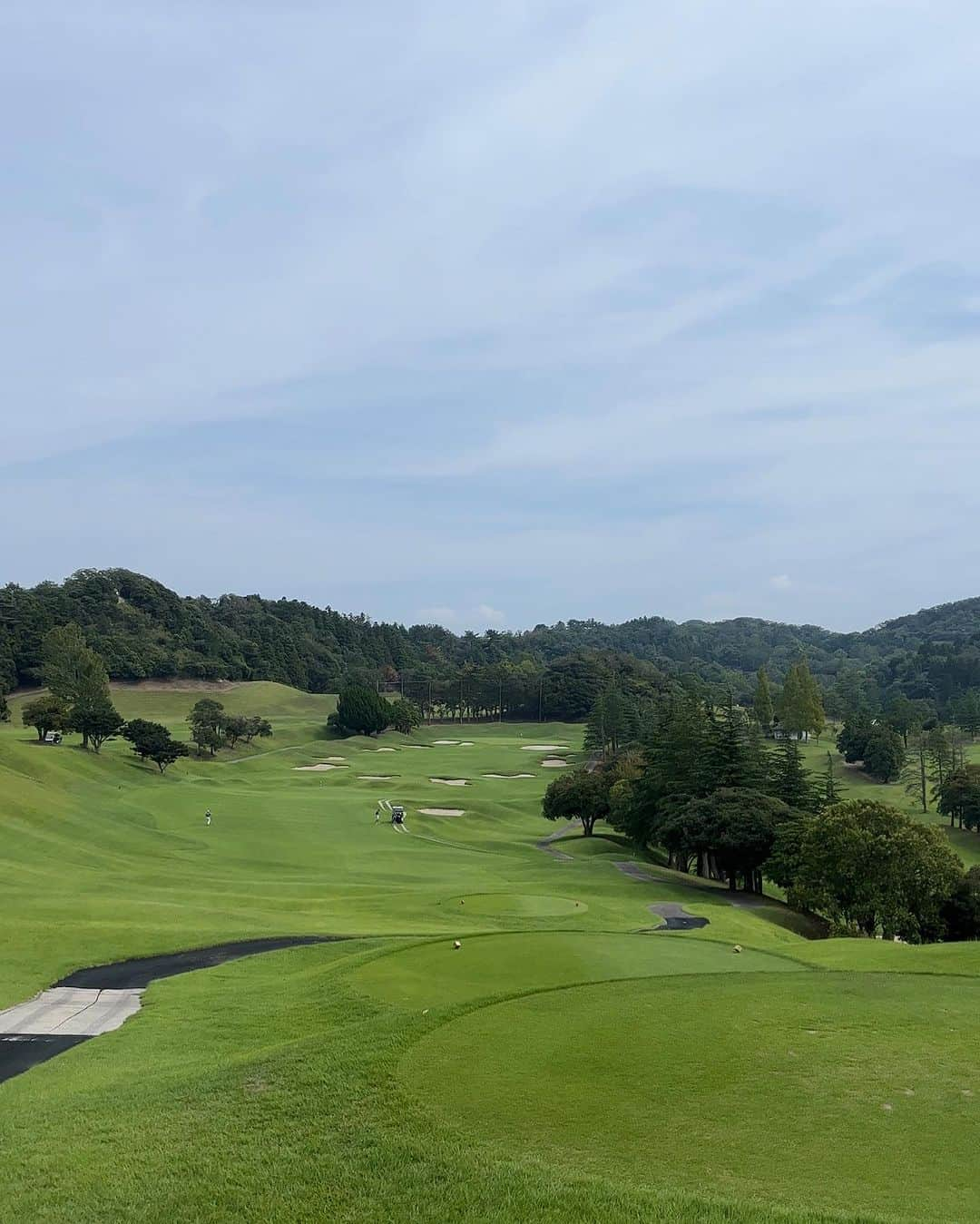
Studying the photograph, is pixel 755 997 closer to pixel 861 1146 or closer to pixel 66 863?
pixel 861 1146

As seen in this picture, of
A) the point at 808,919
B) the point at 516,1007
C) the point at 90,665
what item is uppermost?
the point at 90,665

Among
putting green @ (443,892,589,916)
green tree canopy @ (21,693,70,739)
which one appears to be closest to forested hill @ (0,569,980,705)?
green tree canopy @ (21,693,70,739)

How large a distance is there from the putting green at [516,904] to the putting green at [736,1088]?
53.7ft

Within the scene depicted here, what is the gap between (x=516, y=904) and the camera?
32.6 meters

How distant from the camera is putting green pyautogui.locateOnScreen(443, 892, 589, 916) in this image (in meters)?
31.3

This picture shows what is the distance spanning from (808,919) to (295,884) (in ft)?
68.5

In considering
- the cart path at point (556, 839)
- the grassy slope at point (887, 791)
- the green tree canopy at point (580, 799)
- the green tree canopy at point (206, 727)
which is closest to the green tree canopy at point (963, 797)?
the grassy slope at point (887, 791)

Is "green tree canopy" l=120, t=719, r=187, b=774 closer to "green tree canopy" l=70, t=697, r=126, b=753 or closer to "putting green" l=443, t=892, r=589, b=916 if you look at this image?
"green tree canopy" l=70, t=697, r=126, b=753

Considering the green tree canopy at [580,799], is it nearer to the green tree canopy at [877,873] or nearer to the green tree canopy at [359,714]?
the green tree canopy at [877,873]

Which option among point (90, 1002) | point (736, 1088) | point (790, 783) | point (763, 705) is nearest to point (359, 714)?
point (763, 705)

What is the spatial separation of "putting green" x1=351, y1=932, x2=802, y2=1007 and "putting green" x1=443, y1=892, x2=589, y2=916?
32.7 feet

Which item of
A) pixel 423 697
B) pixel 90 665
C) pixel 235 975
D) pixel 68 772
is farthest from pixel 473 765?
pixel 235 975

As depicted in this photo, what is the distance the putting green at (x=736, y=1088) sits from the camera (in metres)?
9.01

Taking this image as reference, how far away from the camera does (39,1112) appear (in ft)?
41.7
